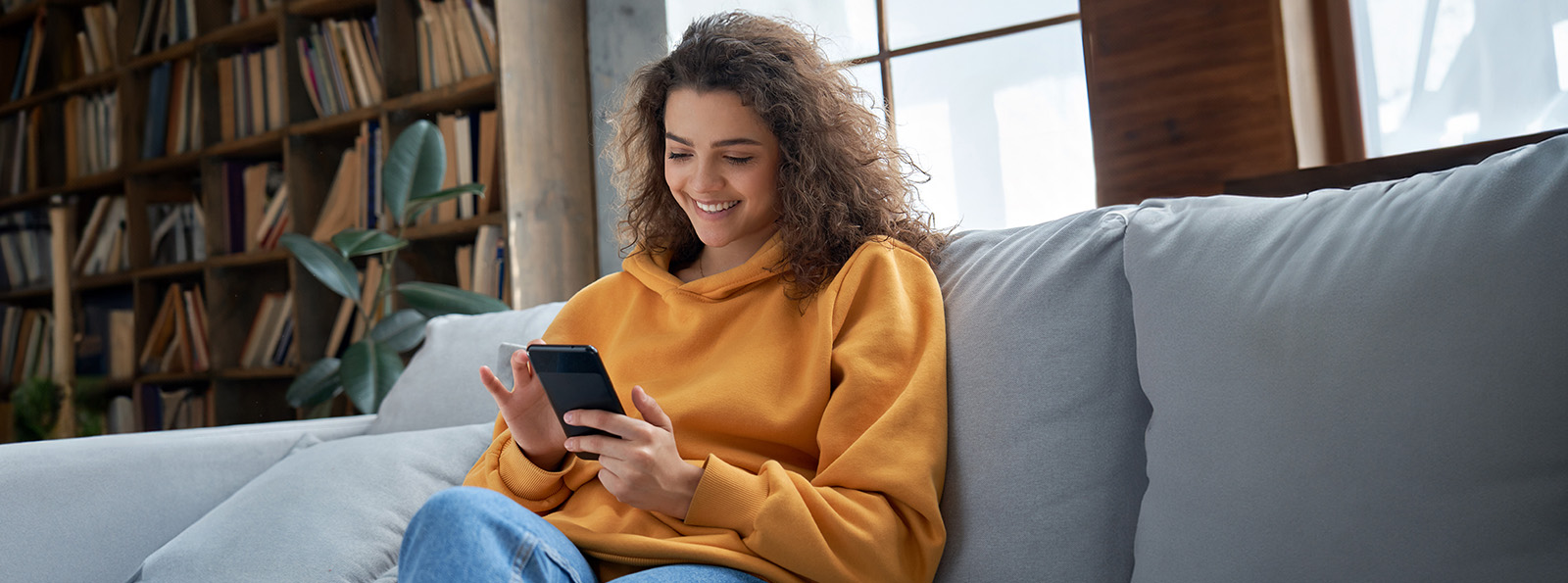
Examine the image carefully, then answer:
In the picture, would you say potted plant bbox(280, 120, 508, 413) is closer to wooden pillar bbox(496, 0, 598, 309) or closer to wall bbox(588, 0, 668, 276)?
wooden pillar bbox(496, 0, 598, 309)

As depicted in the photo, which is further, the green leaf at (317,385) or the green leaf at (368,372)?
the green leaf at (317,385)

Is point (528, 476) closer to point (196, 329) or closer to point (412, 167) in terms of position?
point (412, 167)

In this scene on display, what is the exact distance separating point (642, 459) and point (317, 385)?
190 cm

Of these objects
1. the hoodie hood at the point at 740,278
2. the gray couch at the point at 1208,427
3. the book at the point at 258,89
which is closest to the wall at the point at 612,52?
the book at the point at 258,89

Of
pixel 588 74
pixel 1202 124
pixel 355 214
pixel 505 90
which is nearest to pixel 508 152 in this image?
pixel 505 90

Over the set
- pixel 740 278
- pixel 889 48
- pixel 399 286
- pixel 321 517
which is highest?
pixel 889 48

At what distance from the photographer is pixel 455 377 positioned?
161 cm

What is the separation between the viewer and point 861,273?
1113 millimetres

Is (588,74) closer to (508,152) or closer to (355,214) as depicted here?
(508,152)

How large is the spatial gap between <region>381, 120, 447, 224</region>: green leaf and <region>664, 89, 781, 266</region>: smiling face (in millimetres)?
1476

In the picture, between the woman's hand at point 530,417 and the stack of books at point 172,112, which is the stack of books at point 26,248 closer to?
the stack of books at point 172,112

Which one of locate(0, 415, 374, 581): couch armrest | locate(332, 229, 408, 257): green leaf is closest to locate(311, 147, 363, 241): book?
locate(332, 229, 408, 257): green leaf

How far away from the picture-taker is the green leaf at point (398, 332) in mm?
2457

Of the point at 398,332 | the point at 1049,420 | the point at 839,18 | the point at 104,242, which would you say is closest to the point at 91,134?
the point at 104,242
